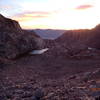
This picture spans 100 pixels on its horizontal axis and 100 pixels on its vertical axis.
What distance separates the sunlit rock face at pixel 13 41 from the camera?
2870 cm

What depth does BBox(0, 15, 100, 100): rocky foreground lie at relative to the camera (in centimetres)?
1134

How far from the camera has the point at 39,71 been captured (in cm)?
2181

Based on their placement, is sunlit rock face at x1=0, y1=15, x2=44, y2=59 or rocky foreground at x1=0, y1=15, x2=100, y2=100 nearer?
rocky foreground at x1=0, y1=15, x2=100, y2=100

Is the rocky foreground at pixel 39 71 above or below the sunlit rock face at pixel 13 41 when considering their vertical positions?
below

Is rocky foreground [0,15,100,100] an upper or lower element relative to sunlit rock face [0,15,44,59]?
lower

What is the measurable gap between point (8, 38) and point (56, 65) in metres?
8.71

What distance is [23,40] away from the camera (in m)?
32.3

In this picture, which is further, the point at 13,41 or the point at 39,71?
the point at 13,41

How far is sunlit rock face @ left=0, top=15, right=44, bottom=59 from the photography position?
28705mm

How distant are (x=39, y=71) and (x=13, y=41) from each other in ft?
33.0

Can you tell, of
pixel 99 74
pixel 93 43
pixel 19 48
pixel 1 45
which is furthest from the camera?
pixel 93 43

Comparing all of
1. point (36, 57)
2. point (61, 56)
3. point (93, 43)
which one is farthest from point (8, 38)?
point (93, 43)

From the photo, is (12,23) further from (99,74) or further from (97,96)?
(97,96)

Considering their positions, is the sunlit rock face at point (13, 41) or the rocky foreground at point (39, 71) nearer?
the rocky foreground at point (39, 71)
